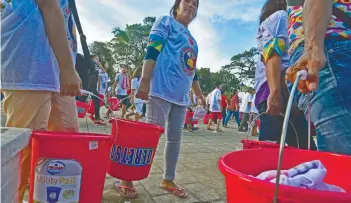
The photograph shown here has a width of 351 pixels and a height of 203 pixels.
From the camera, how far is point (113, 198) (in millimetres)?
1930

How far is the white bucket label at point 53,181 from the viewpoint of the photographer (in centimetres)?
104

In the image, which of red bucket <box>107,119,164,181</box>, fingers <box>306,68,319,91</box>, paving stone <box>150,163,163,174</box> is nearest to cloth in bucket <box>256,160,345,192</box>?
fingers <box>306,68,319,91</box>

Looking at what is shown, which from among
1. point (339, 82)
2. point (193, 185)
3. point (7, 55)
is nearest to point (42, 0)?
point (7, 55)

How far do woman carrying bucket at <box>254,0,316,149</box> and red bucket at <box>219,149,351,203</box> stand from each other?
562 mm

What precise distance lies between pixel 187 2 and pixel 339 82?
157 cm

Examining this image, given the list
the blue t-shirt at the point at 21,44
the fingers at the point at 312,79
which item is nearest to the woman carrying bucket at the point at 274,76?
the fingers at the point at 312,79

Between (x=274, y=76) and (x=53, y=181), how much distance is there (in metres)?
1.30

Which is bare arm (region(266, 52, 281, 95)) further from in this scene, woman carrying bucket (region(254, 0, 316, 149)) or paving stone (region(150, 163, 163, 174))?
paving stone (region(150, 163, 163, 174))

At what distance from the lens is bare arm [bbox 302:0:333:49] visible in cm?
96

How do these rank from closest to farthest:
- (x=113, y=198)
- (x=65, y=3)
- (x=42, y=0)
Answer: (x=42, y=0), (x=65, y=3), (x=113, y=198)

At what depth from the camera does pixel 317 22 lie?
0.97 m

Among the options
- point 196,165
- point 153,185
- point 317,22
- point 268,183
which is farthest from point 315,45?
point 196,165

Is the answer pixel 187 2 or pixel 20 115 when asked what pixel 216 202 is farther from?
pixel 187 2

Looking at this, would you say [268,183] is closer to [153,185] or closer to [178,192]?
[178,192]
